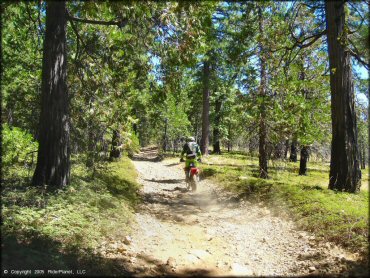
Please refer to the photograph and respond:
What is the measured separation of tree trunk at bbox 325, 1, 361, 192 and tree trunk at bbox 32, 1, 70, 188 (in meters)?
7.24

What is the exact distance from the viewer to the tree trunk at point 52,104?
7676mm

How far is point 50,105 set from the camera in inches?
304

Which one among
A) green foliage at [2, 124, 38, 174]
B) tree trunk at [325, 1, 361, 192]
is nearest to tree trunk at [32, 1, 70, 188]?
green foliage at [2, 124, 38, 174]

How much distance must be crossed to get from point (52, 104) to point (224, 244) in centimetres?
541

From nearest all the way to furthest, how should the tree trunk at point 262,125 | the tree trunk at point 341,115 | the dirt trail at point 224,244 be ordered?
the dirt trail at point 224,244
the tree trunk at point 341,115
the tree trunk at point 262,125

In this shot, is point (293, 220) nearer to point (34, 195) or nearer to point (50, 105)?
point (34, 195)

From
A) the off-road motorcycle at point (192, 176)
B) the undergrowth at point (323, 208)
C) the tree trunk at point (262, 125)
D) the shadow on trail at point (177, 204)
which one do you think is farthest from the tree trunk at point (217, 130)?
the undergrowth at point (323, 208)

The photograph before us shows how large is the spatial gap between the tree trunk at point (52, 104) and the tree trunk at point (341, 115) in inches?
285

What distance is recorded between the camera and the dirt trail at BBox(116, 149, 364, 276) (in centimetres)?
537

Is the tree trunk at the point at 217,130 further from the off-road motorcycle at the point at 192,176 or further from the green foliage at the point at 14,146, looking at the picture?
the green foliage at the point at 14,146

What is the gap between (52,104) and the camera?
7.73 m

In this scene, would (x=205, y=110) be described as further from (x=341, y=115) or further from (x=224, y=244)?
(x=224, y=244)

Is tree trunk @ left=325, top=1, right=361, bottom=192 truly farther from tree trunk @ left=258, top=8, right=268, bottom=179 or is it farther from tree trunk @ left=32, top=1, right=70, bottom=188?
tree trunk @ left=32, top=1, right=70, bottom=188

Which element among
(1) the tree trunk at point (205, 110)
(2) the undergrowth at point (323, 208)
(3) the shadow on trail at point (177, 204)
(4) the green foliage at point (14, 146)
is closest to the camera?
(2) the undergrowth at point (323, 208)
